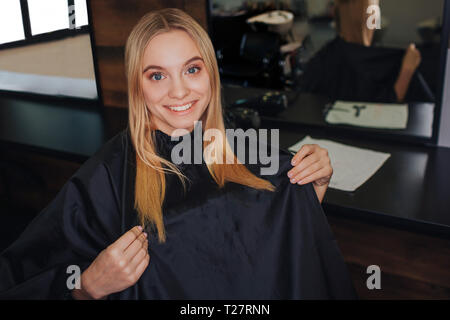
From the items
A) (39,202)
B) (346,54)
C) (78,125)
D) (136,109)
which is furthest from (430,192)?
(39,202)

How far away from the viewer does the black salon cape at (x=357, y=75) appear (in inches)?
75.9

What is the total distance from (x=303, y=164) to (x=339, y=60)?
1.08 metres

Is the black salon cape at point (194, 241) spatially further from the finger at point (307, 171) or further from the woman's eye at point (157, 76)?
the woman's eye at point (157, 76)

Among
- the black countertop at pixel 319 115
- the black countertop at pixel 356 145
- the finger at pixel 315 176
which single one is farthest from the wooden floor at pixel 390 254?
→ the black countertop at pixel 319 115

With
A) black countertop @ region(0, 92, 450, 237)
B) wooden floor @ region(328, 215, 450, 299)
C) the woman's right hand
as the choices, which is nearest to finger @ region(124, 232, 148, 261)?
the woman's right hand

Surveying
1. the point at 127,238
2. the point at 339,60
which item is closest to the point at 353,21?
the point at 339,60

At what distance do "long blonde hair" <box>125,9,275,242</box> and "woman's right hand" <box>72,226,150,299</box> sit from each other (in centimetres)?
6

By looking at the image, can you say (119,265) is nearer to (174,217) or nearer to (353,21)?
(174,217)

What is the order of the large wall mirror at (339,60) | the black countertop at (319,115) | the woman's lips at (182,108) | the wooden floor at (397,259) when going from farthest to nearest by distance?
the black countertop at (319,115), the large wall mirror at (339,60), the wooden floor at (397,259), the woman's lips at (182,108)

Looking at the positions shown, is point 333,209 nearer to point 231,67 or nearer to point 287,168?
point 287,168

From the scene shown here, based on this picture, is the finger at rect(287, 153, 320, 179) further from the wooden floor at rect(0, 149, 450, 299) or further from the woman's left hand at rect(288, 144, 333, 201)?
the wooden floor at rect(0, 149, 450, 299)

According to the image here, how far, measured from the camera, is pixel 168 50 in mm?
1058

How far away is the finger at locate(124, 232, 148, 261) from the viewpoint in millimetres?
1019

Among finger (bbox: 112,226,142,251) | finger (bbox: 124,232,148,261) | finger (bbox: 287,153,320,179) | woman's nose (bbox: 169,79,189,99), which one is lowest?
finger (bbox: 124,232,148,261)
